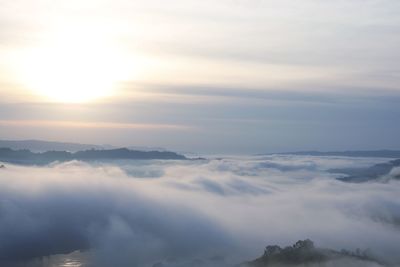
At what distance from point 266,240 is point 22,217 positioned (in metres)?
55.2

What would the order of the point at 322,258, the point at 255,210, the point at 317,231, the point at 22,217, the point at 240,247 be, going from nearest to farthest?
the point at 322,258 → the point at 240,247 → the point at 317,231 → the point at 22,217 → the point at 255,210

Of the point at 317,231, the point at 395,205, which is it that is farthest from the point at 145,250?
the point at 395,205

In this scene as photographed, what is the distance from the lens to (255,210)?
500 feet

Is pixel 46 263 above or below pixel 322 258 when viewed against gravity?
below

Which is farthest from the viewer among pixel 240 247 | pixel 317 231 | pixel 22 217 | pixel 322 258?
pixel 22 217

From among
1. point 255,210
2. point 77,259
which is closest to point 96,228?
point 77,259

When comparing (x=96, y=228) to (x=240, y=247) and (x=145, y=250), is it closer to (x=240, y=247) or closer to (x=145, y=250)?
(x=145, y=250)

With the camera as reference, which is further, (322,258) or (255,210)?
(255,210)

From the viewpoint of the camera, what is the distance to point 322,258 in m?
71.5

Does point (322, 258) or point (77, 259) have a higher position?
point (322, 258)

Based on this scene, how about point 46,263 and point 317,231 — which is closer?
point 46,263

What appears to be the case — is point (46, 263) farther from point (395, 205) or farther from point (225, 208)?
point (395, 205)

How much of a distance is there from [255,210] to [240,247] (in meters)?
48.5

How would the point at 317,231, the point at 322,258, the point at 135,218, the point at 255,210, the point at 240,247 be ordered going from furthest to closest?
the point at 255,210 → the point at 135,218 → the point at 317,231 → the point at 240,247 → the point at 322,258
